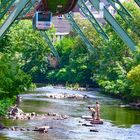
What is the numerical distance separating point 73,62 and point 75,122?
43.9m

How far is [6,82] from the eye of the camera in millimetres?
42094

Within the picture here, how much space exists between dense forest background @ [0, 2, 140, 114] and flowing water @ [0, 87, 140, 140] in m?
2.04

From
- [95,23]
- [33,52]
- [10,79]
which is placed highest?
[95,23]

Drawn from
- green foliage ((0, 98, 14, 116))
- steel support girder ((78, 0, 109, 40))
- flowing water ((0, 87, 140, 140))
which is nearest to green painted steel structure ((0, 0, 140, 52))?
steel support girder ((78, 0, 109, 40))

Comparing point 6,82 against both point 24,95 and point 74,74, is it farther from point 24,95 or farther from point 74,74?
point 74,74

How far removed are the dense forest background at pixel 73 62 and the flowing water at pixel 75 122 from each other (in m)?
2.04

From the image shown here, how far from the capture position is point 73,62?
86250mm

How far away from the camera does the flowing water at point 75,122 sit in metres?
36.2

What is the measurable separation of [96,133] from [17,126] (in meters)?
4.53

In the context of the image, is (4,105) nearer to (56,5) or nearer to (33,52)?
(56,5)

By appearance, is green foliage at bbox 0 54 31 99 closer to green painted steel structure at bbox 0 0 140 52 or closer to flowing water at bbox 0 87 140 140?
flowing water at bbox 0 87 140 140

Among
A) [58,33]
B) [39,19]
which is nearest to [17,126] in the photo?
[39,19]

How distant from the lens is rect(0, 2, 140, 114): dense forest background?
1774 inches

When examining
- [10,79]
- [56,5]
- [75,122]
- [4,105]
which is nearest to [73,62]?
[56,5]
